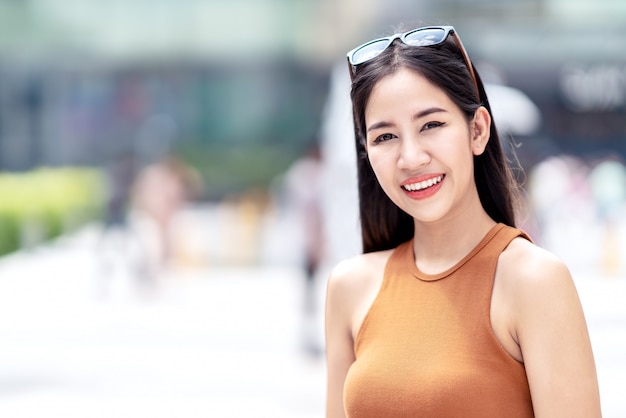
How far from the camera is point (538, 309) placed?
1.61 metres

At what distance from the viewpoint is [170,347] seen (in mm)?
8852

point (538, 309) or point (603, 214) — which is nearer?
point (538, 309)

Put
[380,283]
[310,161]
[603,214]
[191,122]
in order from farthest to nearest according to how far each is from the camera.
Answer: [191,122], [603,214], [310,161], [380,283]

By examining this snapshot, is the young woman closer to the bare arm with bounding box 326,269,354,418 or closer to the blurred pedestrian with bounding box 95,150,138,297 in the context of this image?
the bare arm with bounding box 326,269,354,418

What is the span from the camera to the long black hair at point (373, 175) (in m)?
1.79

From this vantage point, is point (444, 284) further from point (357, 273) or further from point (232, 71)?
point (232, 71)

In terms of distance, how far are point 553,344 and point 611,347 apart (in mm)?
6911

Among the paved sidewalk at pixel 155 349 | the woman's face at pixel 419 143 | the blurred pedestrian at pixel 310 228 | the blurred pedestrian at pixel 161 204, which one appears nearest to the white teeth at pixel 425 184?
the woman's face at pixel 419 143

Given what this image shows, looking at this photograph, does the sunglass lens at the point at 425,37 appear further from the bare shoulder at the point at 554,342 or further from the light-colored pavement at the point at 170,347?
the light-colored pavement at the point at 170,347

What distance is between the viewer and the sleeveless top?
1.65 meters

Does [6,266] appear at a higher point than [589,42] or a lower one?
lower

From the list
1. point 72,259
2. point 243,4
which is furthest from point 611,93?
point 72,259

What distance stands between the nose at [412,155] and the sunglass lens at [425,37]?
0.62 ft

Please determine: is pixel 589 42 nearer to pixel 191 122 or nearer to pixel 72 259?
pixel 191 122
